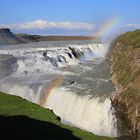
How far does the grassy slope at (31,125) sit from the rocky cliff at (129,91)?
9.24 m

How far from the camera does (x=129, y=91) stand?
89.8 ft

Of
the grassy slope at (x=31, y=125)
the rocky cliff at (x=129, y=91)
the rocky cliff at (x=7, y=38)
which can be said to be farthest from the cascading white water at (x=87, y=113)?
the rocky cliff at (x=7, y=38)

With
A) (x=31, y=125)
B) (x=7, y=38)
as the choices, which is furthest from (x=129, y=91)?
(x=7, y=38)

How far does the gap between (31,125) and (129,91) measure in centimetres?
1468

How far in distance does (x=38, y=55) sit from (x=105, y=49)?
1785cm

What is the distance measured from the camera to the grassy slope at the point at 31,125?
12703mm

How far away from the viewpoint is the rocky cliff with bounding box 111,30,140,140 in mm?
24609

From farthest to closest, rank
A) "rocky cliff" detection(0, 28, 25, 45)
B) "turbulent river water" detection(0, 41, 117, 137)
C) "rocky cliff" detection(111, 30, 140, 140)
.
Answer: "rocky cliff" detection(0, 28, 25, 45), "turbulent river water" detection(0, 41, 117, 137), "rocky cliff" detection(111, 30, 140, 140)

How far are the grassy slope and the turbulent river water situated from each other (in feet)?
36.0

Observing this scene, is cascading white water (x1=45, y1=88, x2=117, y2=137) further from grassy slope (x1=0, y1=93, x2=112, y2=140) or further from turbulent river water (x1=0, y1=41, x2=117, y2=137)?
grassy slope (x1=0, y1=93, x2=112, y2=140)

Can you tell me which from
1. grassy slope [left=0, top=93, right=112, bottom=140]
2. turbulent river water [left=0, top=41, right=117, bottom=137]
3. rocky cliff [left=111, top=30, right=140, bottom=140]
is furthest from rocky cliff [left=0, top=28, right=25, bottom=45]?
grassy slope [left=0, top=93, right=112, bottom=140]

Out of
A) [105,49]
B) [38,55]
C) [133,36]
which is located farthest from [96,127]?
[105,49]

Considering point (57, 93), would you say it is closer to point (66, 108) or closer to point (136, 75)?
point (66, 108)

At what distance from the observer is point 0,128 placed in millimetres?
13180
